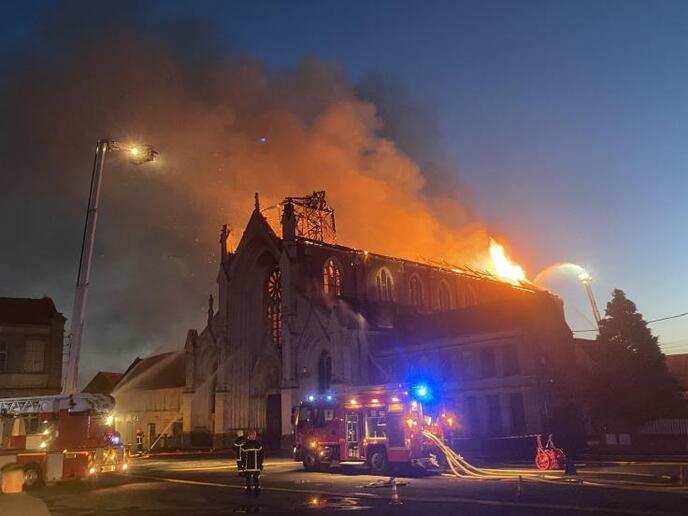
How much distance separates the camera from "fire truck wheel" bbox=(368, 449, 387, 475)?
73.4ft

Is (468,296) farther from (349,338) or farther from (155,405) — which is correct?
(155,405)

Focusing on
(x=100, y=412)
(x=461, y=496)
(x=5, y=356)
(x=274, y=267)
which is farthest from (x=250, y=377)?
(x=461, y=496)

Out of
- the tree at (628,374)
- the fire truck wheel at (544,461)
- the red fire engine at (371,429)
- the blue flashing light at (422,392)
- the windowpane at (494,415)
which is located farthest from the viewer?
the windowpane at (494,415)

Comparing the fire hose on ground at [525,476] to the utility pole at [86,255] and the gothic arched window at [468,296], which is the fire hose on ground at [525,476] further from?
the gothic arched window at [468,296]

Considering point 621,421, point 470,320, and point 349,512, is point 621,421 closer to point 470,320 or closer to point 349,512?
point 470,320

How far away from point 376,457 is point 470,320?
16.9m

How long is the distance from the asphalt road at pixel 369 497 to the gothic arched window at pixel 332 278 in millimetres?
25144

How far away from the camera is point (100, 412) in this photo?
22250 mm

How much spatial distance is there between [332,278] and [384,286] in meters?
5.38

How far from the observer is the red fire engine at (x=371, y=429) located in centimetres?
2193

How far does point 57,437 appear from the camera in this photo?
20984 mm

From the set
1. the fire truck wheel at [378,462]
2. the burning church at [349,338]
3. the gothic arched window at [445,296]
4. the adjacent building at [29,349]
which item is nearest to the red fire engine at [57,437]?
the fire truck wheel at [378,462]

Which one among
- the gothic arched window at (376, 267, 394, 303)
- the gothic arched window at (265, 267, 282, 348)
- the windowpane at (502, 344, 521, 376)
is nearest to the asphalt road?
the windowpane at (502, 344, 521, 376)

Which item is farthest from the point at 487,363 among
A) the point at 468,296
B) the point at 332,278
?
the point at 468,296
